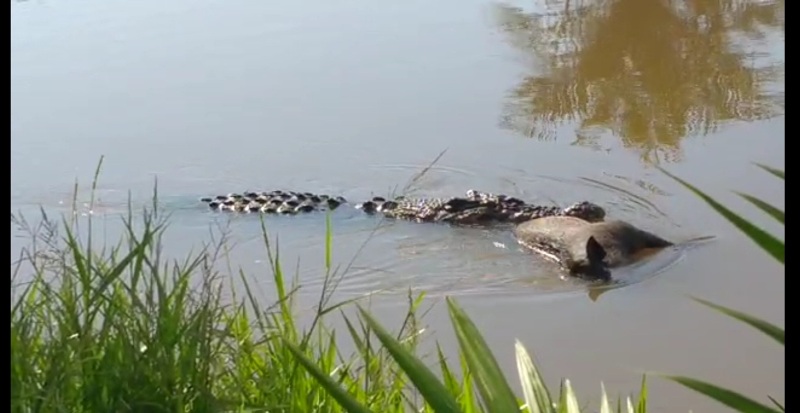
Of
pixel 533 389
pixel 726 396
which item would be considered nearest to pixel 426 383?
pixel 533 389

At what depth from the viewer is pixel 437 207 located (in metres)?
6.06

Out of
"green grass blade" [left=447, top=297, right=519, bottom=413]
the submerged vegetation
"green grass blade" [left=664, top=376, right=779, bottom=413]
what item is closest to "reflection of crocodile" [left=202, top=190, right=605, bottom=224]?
the submerged vegetation

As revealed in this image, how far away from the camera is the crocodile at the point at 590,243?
5320mm

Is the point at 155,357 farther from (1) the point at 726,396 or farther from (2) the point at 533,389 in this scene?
(1) the point at 726,396

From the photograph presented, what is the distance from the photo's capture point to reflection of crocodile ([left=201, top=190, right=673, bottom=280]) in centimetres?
538

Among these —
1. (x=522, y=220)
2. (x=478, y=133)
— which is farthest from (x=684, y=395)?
(x=478, y=133)

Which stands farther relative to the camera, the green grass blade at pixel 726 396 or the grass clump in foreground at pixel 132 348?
the grass clump in foreground at pixel 132 348

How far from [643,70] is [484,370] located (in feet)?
22.5

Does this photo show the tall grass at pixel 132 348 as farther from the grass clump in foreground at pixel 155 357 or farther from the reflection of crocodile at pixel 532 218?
the reflection of crocodile at pixel 532 218

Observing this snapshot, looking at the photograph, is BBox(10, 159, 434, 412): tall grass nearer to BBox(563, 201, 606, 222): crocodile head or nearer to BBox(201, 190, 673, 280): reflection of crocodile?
BBox(201, 190, 673, 280): reflection of crocodile

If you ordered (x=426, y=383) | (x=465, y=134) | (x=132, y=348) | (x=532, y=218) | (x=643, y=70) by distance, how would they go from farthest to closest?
(x=643, y=70) < (x=465, y=134) < (x=532, y=218) < (x=132, y=348) < (x=426, y=383)

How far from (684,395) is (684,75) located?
14.6 ft

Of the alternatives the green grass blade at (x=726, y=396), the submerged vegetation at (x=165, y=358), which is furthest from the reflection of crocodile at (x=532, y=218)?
the green grass blade at (x=726, y=396)

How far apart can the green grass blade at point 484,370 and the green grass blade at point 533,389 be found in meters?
0.08
